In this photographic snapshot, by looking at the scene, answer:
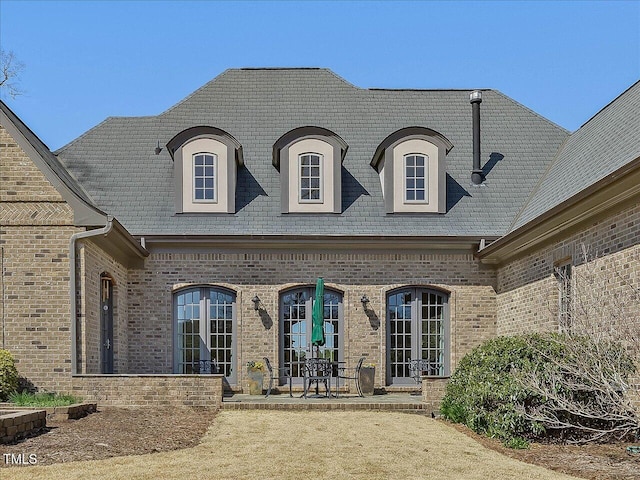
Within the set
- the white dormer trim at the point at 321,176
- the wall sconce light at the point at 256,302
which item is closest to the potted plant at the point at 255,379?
the wall sconce light at the point at 256,302

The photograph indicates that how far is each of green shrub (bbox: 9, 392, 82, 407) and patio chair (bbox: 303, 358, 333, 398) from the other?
431cm

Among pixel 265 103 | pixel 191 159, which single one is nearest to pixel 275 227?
pixel 191 159

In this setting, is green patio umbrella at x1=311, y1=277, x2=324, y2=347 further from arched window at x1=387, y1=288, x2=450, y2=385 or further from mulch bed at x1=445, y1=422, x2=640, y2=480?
mulch bed at x1=445, y1=422, x2=640, y2=480

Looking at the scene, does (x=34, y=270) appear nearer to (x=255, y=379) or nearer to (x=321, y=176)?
(x=255, y=379)

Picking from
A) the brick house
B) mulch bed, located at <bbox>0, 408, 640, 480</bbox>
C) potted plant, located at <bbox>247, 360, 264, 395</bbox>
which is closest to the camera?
mulch bed, located at <bbox>0, 408, 640, 480</bbox>

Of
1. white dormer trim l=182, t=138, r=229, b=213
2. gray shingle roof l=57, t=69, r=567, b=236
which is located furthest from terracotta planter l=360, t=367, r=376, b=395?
white dormer trim l=182, t=138, r=229, b=213

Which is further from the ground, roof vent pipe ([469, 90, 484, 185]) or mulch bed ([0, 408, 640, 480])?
roof vent pipe ([469, 90, 484, 185])

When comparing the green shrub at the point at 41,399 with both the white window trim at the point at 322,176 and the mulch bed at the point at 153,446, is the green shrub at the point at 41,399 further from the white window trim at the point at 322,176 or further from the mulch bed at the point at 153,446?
the white window trim at the point at 322,176

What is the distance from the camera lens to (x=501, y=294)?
17.9 meters

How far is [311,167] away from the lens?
1847 centimetres

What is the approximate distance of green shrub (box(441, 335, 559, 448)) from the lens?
36.1ft

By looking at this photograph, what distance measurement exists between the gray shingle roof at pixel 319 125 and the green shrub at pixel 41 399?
4.83 metres

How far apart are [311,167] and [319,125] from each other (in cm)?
204

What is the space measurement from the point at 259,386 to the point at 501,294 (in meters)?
5.39
